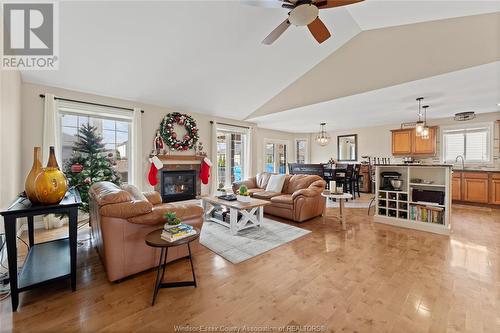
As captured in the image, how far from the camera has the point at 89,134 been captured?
3.86 m

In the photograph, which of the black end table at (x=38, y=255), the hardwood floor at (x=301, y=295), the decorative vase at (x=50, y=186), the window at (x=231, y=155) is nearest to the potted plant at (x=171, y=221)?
the hardwood floor at (x=301, y=295)

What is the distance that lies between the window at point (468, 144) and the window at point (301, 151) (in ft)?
15.1

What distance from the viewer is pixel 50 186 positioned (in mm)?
1831

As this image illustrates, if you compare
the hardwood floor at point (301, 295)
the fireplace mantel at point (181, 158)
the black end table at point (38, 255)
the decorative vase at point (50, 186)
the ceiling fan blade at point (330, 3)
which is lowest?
the hardwood floor at point (301, 295)

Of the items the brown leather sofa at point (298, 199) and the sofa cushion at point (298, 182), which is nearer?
the brown leather sofa at point (298, 199)

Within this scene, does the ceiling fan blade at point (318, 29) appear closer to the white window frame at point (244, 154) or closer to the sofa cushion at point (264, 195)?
the sofa cushion at point (264, 195)

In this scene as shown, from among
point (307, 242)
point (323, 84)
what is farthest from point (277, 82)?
point (307, 242)

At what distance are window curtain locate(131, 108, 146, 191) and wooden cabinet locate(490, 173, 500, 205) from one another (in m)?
8.12

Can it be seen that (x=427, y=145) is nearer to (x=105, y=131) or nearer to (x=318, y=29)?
(x=318, y=29)

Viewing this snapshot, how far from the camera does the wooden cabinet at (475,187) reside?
5207 mm

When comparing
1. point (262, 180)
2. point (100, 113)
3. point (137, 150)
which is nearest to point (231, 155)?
point (262, 180)

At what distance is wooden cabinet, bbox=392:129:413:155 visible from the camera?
258 inches

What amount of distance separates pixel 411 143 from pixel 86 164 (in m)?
8.24

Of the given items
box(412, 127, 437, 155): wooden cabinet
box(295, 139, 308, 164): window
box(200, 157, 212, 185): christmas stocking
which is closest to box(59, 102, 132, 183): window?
box(200, 157, 212, 185): christmas stocking
